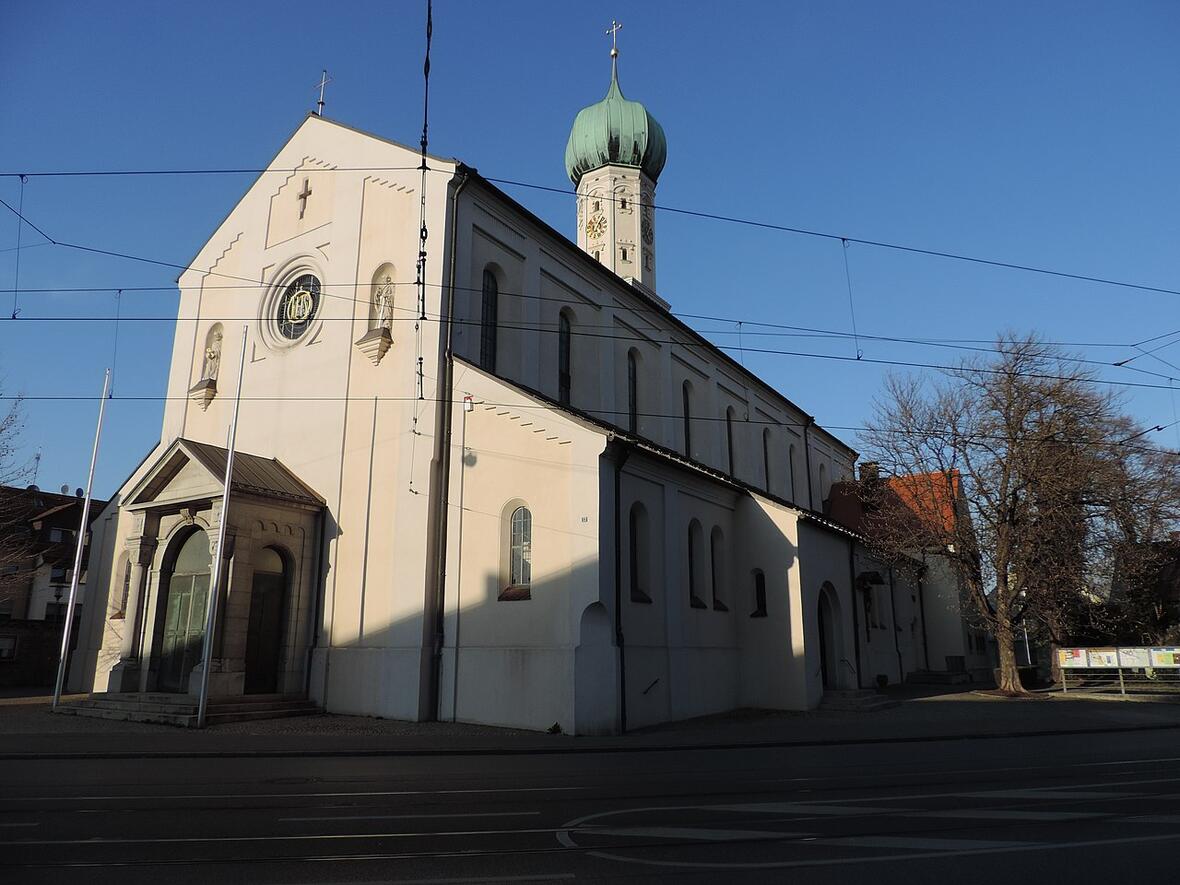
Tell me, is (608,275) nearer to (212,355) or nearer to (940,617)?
(212,355)

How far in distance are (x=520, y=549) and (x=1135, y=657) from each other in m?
20.6

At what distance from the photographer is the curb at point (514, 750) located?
42.1 feet

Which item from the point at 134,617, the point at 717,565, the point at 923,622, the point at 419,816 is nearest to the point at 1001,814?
the point at 419,816

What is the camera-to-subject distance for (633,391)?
27469 mm

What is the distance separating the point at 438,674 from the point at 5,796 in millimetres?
9710

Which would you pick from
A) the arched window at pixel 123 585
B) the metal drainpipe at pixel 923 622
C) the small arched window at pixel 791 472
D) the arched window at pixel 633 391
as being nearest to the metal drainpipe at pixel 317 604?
the arched window at pixel 123 585

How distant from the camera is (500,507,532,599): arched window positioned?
1841 centimetres

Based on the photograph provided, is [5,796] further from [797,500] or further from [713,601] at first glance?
[797,500]

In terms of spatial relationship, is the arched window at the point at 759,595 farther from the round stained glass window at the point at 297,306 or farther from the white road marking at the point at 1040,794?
the white road marking at the point at 1040,794

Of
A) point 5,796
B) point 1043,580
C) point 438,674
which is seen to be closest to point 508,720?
point 438,674

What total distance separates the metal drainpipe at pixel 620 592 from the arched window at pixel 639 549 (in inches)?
50.8

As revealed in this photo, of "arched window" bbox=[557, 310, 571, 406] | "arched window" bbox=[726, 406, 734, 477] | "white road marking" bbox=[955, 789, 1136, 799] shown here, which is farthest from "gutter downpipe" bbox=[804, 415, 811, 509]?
"white road marking" bbox=[955, 789, 1136, 799]

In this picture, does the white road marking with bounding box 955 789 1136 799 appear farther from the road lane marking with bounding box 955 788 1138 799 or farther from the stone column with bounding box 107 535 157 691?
the stone column with bounding box 107 535 157 691

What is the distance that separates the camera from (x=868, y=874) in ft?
→ 18.5
